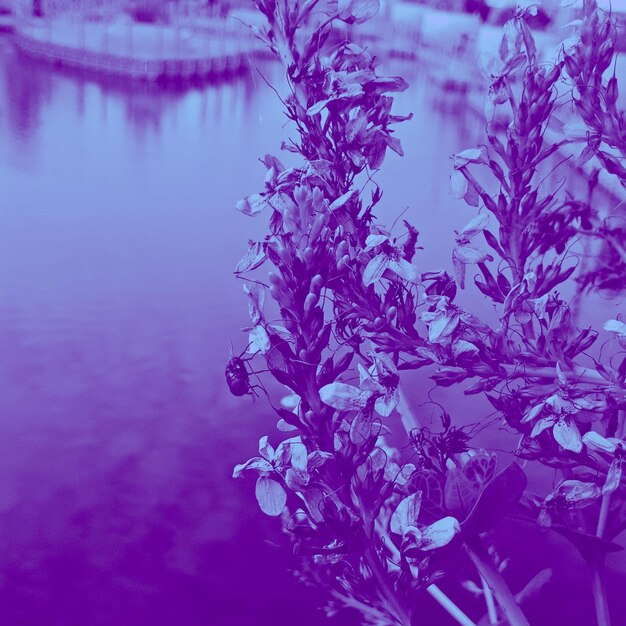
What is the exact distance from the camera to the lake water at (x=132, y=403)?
0.88 meters

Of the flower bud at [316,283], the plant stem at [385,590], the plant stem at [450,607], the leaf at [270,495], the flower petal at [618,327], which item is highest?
the flower bud at [316,283]

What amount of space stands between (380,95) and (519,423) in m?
0.30

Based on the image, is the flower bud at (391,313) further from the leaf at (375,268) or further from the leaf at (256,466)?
the leaf at (256,466)

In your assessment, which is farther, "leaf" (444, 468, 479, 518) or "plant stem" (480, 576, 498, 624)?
"plant stem" (480, 576, 498, 624)

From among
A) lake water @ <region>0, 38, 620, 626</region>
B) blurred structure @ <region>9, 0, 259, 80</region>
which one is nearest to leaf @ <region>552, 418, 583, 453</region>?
lake water @ <region>0, 38, 620, 626</region>

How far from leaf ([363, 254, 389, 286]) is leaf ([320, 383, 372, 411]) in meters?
0.09

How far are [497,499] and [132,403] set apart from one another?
807mm

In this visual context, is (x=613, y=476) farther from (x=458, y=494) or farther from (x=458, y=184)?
(x=458, y=184)

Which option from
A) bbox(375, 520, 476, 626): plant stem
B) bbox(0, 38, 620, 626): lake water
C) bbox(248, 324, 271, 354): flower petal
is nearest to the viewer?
bbox(248, 324, 271, 354): flower petal

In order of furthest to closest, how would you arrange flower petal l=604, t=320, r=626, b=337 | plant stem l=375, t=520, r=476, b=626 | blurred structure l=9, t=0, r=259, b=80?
1. blurred structure l=9, t=0, r=259, b=80
2. plant stem l=375, t=520, r=476, b=626
3. flower petal l=604, t=320, r=626, b=337

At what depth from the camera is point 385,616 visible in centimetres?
63

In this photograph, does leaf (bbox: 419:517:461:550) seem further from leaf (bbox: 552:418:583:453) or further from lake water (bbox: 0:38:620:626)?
lake water (bbox: 0:38:620:626)

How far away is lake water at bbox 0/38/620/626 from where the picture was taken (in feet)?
2.88

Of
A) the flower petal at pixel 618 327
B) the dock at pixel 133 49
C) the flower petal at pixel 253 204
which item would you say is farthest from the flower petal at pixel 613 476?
the dock at pixel 133 49
